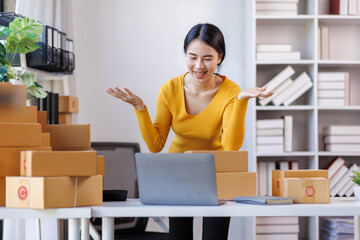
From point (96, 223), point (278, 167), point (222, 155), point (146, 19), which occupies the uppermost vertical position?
point (146, 19)

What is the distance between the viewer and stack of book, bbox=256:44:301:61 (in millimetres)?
3686

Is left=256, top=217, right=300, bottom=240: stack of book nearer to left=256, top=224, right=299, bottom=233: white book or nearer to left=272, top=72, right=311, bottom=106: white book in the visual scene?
left=256, top=224, right=299, bottom=233: white book

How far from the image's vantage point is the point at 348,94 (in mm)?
3748

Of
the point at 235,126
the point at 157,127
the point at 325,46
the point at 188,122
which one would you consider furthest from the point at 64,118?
the point at 325,46

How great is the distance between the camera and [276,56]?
12.1 ft

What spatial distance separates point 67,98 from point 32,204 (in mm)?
1906

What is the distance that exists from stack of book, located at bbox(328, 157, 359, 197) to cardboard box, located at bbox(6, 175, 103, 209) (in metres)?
2.52

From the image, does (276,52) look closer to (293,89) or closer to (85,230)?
(293,89)

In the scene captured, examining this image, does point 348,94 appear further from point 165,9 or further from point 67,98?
point 67,98

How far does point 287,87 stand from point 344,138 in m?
0.56

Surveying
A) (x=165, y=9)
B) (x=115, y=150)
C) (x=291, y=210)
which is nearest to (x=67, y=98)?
(x=115, y=150)

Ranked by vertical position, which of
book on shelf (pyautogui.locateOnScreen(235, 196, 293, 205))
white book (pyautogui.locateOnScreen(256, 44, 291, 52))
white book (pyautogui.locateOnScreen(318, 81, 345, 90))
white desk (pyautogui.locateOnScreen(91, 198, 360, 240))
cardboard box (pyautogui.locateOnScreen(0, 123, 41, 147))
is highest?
white book (pyautogui.locateOnScreen(256, 44, 291, 52))

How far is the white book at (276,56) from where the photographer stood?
12.1ft

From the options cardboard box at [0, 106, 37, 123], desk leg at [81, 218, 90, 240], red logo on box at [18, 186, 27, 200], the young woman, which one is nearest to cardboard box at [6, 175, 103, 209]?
red logo on box at [18, 186, 27, 200]
